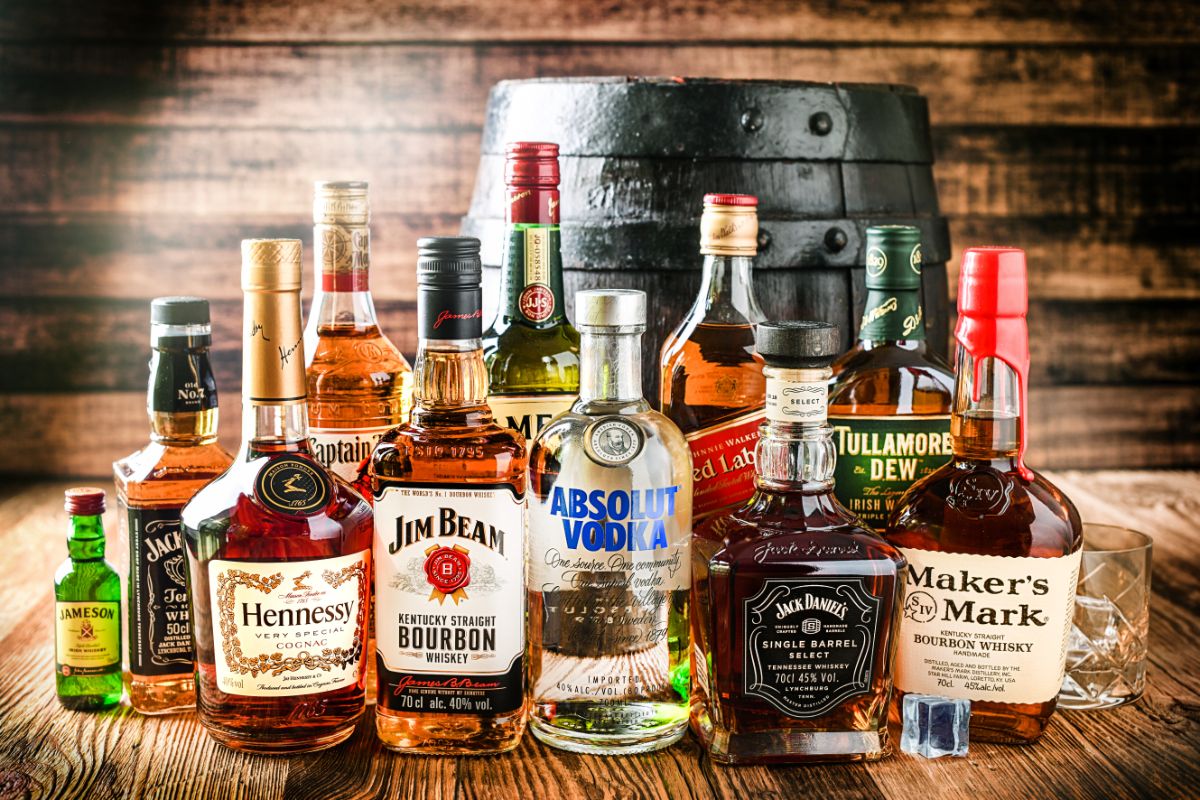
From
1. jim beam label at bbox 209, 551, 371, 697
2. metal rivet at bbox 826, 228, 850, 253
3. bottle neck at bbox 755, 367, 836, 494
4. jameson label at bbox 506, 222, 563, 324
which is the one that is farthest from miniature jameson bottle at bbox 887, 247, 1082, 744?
jim beam label at bbox 209, 551, 371, 697

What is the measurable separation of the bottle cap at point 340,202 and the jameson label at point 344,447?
7.4 inches

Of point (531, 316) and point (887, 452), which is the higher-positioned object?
point (531, 316)

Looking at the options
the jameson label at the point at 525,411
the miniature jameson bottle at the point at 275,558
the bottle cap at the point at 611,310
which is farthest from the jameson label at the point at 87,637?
the bottle cap at the point at 611,310

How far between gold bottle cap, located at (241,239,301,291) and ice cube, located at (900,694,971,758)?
629mm

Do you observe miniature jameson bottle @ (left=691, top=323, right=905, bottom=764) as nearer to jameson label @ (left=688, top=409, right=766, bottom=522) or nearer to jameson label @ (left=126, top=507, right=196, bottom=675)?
jameson label @ (left=688, top=409, right=766, bottom=522)

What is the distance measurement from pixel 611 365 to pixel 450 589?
222mm

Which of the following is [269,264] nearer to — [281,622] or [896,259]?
[281,622]

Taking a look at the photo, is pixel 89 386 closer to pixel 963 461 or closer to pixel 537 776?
pixel 537 776

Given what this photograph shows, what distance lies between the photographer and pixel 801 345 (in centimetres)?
101

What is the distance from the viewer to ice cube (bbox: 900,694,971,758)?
109cm

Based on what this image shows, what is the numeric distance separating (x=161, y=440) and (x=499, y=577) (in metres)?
0.33

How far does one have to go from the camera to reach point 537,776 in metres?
1.07

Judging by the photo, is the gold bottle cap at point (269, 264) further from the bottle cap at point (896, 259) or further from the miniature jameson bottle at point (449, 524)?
the bottle cap at point (896, 259)

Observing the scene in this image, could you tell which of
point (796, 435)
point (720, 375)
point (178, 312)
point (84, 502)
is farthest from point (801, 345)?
point (84, 502)
